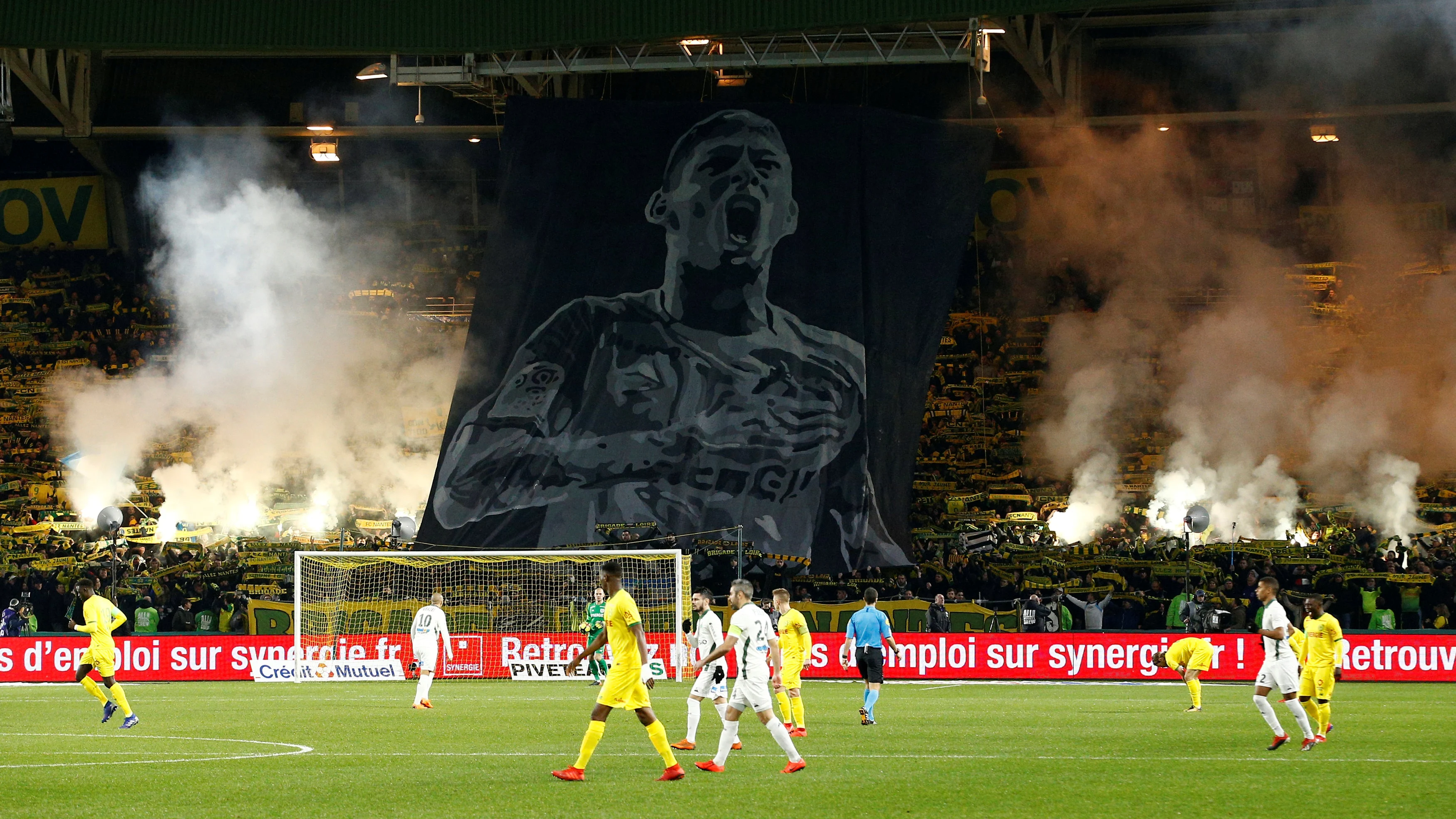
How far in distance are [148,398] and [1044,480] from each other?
897 inches

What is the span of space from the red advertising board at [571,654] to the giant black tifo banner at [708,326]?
2.17 meters

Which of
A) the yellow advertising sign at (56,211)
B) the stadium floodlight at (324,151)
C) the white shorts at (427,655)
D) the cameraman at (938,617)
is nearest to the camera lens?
the white shorts at (427,655)

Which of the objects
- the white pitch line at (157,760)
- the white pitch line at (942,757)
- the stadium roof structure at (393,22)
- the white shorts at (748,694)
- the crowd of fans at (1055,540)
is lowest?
the white pitch line at (942,757)

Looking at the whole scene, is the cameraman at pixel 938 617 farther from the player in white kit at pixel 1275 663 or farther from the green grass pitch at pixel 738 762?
the player in white kit at pixel 1275 663

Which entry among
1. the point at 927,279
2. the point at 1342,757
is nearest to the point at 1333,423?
the point at 927,279

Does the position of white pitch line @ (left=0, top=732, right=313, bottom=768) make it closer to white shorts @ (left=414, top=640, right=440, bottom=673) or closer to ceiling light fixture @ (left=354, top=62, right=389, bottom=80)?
white shorts @ (left=414, top=640, right=440, bottom=673)

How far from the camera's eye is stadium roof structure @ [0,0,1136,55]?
25859 millimetres

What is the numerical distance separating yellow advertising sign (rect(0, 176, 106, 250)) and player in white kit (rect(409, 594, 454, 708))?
24.0m

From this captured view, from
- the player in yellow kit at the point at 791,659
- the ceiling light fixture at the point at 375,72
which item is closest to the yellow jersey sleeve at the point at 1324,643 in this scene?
the player in yellow kit at the point at 791,659

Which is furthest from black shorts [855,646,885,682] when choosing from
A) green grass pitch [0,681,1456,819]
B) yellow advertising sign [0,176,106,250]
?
yellow advertising sign [0,176,106,250]

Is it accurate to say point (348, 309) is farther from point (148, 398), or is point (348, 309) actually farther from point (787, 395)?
point (787, 395)

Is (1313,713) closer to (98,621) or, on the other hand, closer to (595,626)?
(595,626)

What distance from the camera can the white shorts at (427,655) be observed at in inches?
826

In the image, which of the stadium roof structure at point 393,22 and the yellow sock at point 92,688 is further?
the stadium roof structure at point 393,22
